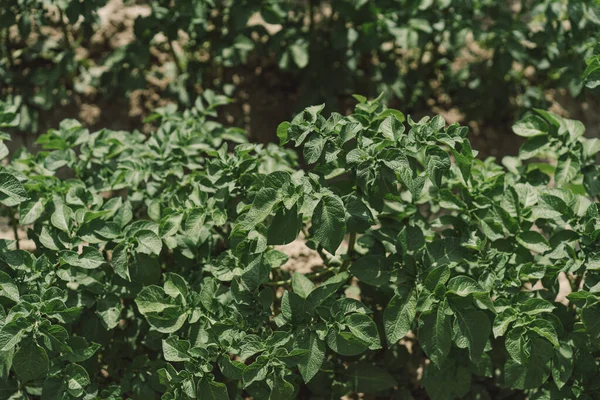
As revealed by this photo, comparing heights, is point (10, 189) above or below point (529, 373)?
above

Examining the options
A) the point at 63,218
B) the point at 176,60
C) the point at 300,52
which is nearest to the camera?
the point at 63,218

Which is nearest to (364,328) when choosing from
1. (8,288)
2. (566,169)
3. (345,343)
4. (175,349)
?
(345,343)

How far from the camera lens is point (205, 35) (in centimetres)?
355

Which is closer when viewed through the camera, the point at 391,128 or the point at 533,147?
the point at 391,128

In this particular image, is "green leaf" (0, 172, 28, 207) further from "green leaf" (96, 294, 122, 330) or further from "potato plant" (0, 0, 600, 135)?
"potato plant" (0, 0, 600, 135)

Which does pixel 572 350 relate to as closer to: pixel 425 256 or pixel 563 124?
pixel 425 256

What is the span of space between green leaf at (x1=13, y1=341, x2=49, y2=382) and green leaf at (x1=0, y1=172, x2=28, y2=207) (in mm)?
425

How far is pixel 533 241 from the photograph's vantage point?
8.34 feet

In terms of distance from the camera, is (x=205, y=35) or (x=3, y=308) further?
(x=205, y=35)

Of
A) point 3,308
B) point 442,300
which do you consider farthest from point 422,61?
point 3,308

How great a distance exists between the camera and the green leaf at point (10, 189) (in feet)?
7.86

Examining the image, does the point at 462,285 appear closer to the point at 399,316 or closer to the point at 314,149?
the point at 399,316

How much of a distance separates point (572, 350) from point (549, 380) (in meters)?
0.12

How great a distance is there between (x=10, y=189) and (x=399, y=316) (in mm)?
1197
